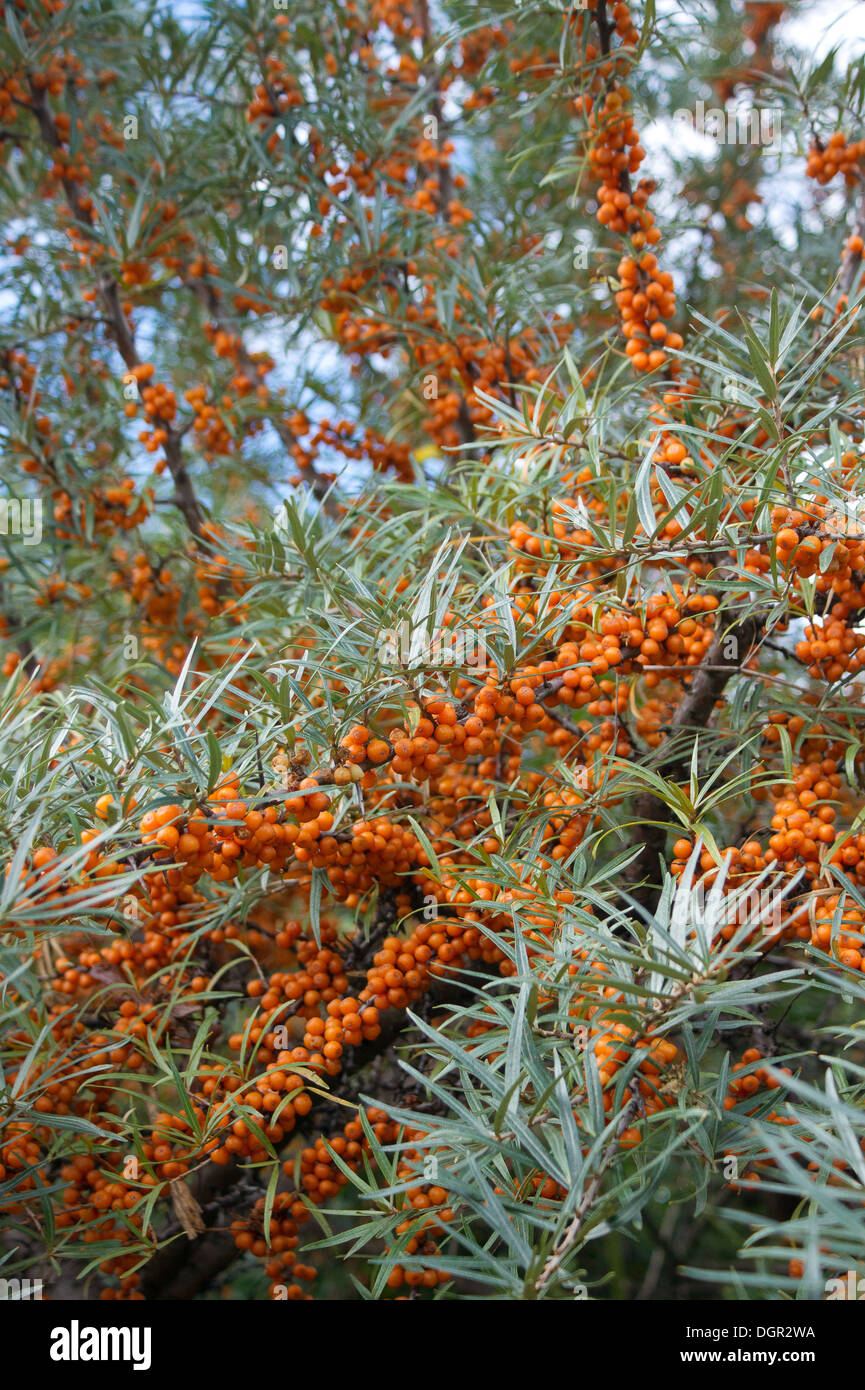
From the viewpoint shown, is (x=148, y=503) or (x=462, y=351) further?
(x=148, y=503)

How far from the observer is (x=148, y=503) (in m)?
1.62

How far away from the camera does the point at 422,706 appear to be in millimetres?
822

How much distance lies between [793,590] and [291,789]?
1.59 feet

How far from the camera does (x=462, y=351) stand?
1.46 meters

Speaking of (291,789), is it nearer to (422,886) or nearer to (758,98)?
(422,886)

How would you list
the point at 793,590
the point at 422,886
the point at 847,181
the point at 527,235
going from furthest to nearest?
the point at 527,235
the point at 847,181
the point at 422,886
the point at 793,590

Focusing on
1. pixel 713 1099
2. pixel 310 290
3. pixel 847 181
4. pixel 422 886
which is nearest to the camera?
pixel 713 1099

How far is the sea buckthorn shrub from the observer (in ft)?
2.33

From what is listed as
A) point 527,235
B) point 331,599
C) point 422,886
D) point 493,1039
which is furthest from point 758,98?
point 493,1039

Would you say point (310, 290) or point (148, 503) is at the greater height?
point (310, 290)

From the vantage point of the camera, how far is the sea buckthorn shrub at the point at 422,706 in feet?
2.33

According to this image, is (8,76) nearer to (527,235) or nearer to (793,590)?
(527,235)
